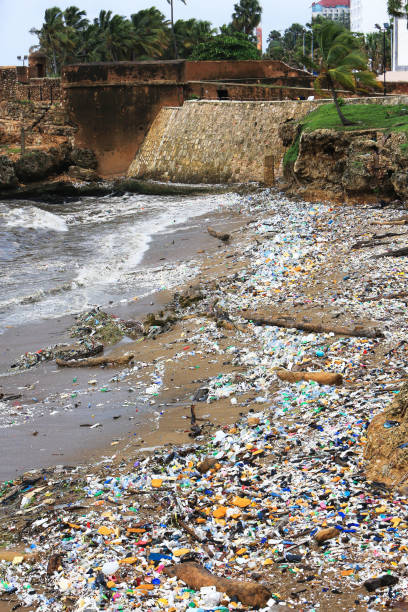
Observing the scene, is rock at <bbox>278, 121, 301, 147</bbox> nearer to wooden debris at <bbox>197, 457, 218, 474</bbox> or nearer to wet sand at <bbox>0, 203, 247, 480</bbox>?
wet sand at <bbox>0, 203, 247, 480</bbox>

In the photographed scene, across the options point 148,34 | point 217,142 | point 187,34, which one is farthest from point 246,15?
point 217,142

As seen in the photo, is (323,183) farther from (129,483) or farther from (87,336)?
(129,483)

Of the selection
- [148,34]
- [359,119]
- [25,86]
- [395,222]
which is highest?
[148,34]

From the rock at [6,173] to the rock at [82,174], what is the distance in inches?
111

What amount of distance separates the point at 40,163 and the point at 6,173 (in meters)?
1.85

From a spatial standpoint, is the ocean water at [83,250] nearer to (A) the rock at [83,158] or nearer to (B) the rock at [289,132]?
(B) the rock at [289,132]

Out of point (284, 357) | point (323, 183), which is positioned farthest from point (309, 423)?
point (323, 183)

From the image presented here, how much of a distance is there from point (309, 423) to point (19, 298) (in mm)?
9107

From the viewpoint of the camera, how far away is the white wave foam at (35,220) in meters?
24.8

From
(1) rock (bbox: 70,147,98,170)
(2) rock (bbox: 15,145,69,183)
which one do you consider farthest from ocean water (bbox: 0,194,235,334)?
(1) rock (bbox: 70,147,98,170)

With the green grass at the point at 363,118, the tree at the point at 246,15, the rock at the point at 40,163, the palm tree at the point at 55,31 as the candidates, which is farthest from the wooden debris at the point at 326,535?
the tree at the point at 246,15

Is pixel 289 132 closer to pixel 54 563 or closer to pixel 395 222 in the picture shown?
pixel 395 222

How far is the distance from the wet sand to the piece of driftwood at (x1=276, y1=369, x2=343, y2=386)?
4.11 ft

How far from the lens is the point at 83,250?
19719mm
